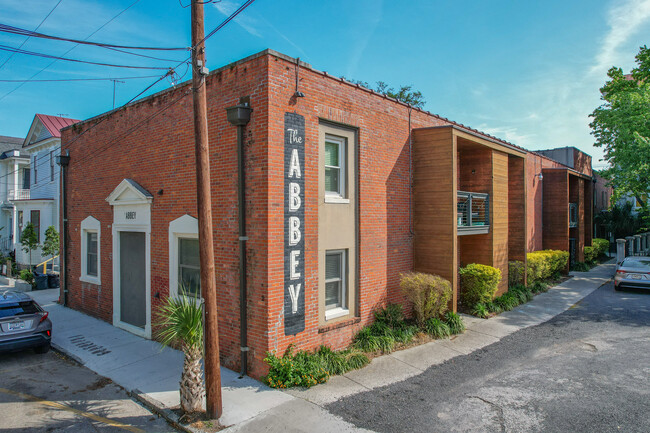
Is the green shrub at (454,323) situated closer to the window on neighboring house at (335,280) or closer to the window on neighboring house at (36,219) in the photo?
the window on neighboring house at (335,280)

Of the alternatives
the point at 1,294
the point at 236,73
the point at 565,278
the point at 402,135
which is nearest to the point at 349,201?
the point at 402,135

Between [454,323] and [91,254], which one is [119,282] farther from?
[454,323]

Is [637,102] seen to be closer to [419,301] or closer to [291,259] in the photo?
[419,301]

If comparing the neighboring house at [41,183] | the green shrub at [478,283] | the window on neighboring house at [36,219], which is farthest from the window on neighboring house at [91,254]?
the green shrub at [478,283]

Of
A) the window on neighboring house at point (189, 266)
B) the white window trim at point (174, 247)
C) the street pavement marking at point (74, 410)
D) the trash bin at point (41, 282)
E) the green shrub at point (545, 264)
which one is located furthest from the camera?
the trash bin at point (41, 282)

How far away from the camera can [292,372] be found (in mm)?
7355

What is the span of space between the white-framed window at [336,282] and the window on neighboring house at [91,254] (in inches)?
348

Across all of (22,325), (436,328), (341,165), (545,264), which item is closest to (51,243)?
(22,325)

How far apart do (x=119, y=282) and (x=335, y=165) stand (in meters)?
7.54

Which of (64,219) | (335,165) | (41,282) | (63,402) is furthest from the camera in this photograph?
(41,282)

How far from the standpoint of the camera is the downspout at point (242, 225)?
7.83 meters

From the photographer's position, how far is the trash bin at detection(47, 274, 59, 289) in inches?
696

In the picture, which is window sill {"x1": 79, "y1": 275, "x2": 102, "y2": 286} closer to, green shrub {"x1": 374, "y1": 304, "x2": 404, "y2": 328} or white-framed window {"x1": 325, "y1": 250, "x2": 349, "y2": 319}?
white-framed window {"x1": 325, "y1": 250, "x2": 349, "y2": 319}

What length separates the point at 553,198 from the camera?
825 inches
